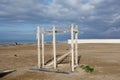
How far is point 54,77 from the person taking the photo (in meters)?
17.5

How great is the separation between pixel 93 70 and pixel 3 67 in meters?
7.90

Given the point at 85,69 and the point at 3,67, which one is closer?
the point at 85,69

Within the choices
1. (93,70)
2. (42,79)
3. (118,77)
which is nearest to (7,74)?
(42,79)

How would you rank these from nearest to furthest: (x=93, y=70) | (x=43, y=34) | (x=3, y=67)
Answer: (x=93, y=70) < (x=43, y=34) < (x=3, y=67)

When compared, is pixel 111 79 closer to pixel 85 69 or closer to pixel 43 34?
pixel 85 69

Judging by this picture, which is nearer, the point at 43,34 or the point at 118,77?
the point at 118,77

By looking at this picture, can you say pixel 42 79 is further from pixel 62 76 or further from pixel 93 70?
pixel 93 70

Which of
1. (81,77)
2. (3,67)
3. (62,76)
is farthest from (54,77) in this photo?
(3,67)

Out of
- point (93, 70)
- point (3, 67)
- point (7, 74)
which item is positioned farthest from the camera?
point (3, 67)

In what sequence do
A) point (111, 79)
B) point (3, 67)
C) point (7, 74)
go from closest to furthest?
point (111, 79) < point (7, 74) < point (3, 67)

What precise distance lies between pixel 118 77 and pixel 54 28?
6.07m

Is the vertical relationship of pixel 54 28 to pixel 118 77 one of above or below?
above

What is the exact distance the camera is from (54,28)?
2008 centimetres

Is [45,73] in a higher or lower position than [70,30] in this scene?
lower
